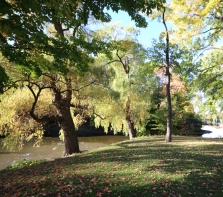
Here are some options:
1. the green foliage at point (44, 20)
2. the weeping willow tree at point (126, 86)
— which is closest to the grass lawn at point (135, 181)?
the green foliage at point (44, 20)

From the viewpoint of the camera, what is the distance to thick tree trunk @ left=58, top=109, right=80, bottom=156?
994 cm

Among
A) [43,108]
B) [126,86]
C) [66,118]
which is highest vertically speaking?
[126,86]

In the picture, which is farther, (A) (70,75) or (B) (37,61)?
(A) (70,75)

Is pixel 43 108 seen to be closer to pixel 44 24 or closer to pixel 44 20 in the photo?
pixel 44 24

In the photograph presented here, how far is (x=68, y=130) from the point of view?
32.9 feet

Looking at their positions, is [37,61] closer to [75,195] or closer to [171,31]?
[75,195]

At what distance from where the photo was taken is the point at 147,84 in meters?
14.5

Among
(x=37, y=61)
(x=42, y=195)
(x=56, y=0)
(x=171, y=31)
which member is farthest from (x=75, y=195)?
(x=171, y=31)

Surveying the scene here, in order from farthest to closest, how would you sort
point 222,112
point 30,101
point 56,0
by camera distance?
point 222,112 < point 30,101 < point 56,0

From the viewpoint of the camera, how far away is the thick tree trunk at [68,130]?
9.94 m

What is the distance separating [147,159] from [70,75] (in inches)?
178

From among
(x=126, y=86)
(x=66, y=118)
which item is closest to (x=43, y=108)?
(x=66, y=118)

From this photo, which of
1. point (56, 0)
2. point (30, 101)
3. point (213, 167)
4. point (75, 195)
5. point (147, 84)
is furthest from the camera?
point (147, 84)

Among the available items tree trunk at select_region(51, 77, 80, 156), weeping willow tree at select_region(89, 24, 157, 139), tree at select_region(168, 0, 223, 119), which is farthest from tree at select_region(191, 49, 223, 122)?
tree trunk at select_region(51, 77, 80, 156)
